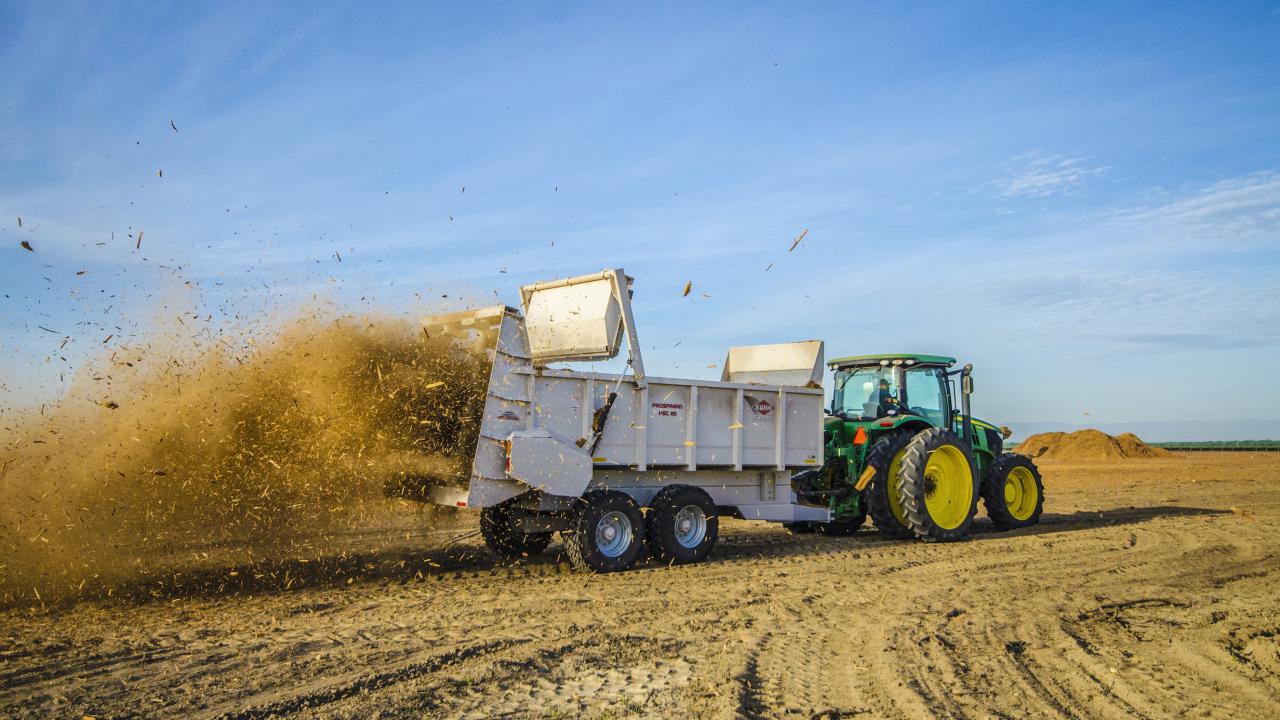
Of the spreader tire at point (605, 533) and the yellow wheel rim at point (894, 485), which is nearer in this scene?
the spreader tire at point (605, 533)

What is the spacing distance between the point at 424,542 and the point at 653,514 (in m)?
3.28

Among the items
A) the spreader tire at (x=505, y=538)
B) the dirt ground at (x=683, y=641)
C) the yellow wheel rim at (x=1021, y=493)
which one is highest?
the yellow wheel rim at (x=1021, y=493)

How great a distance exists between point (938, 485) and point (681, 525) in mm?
4323

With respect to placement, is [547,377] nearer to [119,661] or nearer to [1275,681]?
[119,661]

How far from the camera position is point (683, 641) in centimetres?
596

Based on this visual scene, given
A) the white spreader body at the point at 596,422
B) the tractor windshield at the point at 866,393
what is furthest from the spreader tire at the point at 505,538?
the tractor windshield at the point at 866,393

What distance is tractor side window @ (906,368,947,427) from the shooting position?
1249 cm

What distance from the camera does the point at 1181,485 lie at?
73.5 ft

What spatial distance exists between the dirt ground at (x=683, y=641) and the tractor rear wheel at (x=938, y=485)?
50.0 inches

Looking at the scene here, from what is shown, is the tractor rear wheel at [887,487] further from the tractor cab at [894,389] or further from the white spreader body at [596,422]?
the white spreader body at [596,422]

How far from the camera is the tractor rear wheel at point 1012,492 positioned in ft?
42.7

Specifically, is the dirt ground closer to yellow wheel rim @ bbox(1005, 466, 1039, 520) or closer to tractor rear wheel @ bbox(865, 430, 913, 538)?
tractor rear wheel @ bbox(865, 430, 913, 538)

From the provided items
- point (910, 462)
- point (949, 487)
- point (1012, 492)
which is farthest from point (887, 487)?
point (1012, 492)

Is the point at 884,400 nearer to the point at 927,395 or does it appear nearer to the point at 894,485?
the point at 927,395
